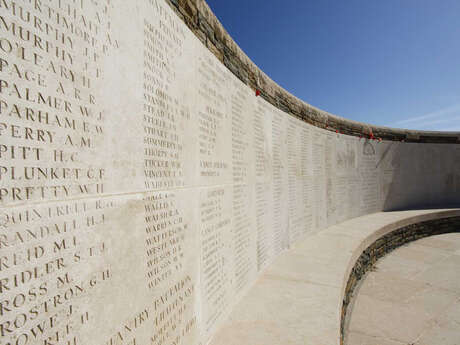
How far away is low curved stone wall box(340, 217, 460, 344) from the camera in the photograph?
437cm

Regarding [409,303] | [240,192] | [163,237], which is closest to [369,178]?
[409,303]

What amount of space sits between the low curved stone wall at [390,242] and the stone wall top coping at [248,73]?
293 centimetres

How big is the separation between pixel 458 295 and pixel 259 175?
12.5 ft

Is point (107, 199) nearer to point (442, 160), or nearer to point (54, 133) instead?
point (54, 133)

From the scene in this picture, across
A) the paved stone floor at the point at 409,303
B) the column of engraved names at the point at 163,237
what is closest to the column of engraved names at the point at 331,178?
the paved stone floor at the point at 409,303

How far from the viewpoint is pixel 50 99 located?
1.02 metres

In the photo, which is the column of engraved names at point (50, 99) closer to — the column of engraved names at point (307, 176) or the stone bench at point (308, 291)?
the stone bench at point (308, 291)

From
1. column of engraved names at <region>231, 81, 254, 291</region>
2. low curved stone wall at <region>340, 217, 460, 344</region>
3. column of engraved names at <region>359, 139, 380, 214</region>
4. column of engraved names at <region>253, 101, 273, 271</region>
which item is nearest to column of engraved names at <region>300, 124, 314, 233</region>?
low curved stone wall at <region>340, 217, 460, 344</region>

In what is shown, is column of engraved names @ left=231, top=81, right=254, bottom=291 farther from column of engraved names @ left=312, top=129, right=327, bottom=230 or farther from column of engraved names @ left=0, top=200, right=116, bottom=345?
column of engraved names @ left=312, top=129, right=327, bottom=230

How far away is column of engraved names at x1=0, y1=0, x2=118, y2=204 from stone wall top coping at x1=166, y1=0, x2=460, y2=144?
955 millimetres

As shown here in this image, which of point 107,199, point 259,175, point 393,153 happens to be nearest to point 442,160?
point 393,153

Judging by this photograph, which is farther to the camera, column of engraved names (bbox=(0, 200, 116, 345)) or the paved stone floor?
the paved stone floor

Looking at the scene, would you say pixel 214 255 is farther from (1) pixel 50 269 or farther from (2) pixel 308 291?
(1) pixel 50 269

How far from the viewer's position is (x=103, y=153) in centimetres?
126
